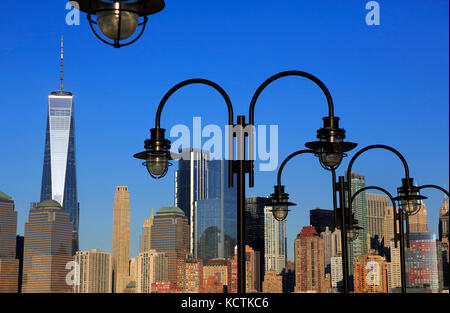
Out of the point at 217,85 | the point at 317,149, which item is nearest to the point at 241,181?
the point at 217,85

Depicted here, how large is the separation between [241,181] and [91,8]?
341 cm

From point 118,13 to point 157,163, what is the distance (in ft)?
13.0

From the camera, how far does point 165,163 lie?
967 centimetres

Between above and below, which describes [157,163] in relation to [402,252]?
above

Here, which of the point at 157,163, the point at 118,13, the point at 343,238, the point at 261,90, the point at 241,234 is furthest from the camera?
the point at 343,238

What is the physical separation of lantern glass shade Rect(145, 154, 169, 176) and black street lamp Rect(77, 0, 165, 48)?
12.2 feet

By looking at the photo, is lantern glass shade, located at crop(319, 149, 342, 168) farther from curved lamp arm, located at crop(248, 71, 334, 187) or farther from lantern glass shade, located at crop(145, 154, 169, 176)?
lantern glass shade, located at crop(145, 154, 169, 176)

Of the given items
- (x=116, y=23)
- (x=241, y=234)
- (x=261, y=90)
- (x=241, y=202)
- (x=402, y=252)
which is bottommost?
(x=241, y=234)

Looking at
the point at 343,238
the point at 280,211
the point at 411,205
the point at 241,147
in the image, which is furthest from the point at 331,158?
the point at 411,205

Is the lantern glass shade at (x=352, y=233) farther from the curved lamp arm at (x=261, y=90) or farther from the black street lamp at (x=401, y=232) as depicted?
the curved lamp arm at (x=261, y=90)

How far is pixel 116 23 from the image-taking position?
19.6ft

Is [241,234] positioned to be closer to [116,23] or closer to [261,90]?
[261,90]

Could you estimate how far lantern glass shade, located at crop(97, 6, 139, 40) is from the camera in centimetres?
598
